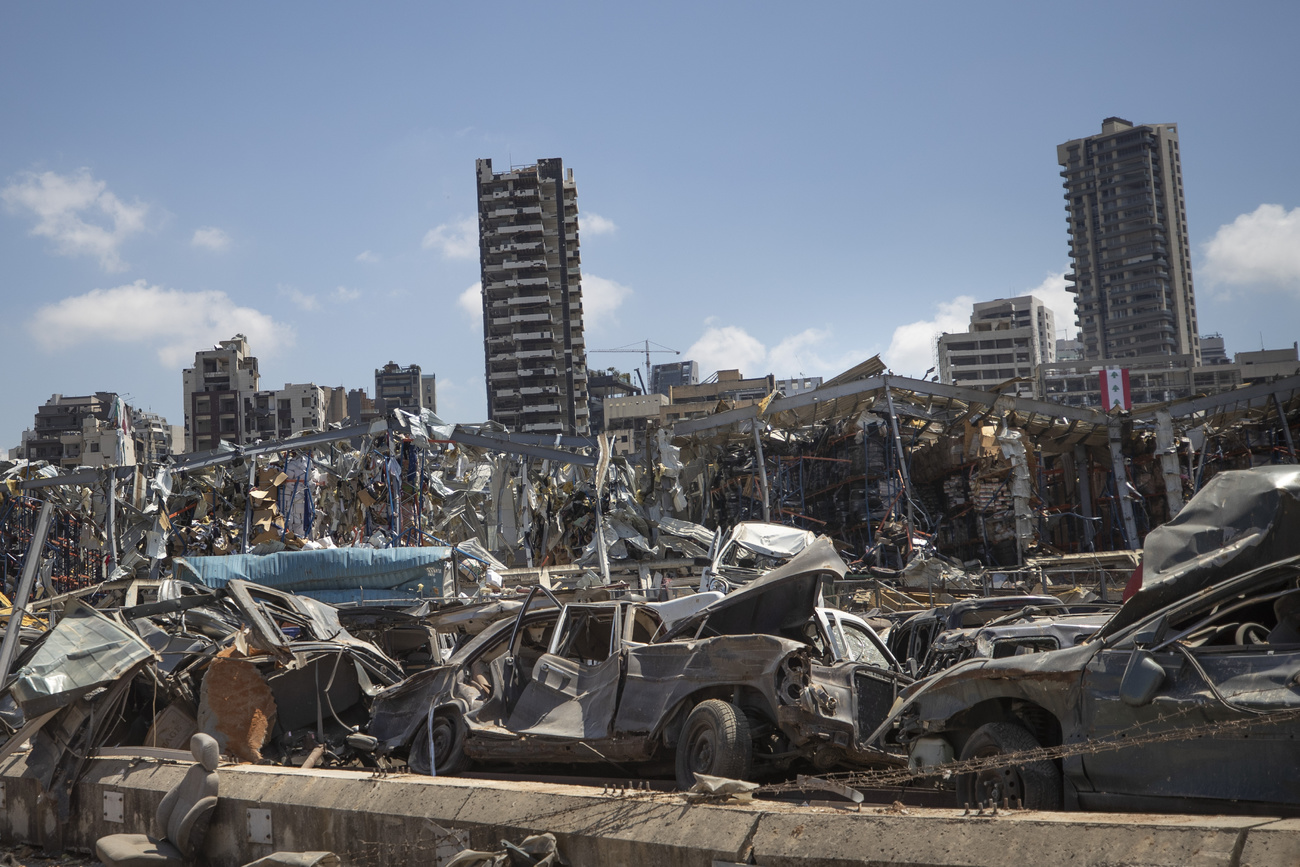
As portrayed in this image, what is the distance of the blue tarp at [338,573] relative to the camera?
728 inches

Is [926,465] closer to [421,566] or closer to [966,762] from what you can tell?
[421,566]

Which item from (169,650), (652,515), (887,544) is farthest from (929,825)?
(652,515)

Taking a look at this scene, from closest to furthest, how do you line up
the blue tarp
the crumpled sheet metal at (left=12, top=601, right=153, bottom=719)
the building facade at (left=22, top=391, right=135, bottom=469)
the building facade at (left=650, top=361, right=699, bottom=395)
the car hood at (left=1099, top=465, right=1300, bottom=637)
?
the car hood at (left=1099, top=465, right=1300, bottom=637) < the crumpled sheet metal at (left=12, top=601, right=153, bottom=719) < the blue tarp < the building facade at (left=22, top=391, right=135, bottom=469) < the building facade at (left=650, top=361, right=699, bottom=395)

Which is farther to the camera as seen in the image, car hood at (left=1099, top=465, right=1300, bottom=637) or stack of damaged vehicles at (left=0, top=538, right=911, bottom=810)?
stack of damaged vehicles at (left=0, top=538, right=911, bottom=810)

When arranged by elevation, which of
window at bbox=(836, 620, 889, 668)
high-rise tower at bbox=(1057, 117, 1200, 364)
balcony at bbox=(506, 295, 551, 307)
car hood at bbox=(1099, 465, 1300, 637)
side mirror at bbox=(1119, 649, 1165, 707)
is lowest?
window at bbox=(836, 620, 889, 668)

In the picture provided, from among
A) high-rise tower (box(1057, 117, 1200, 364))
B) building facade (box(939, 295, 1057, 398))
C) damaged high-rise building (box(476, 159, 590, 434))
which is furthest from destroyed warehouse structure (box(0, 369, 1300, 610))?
high-rise tower (box(1057, 117, 1200, 364))

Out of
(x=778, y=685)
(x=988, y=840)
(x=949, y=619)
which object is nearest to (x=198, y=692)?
(x=778, y=685)

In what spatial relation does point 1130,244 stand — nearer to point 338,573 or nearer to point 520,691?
point 338,573

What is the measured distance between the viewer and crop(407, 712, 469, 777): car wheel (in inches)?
379

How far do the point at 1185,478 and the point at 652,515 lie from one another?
45.3 feet

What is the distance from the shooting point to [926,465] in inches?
1145

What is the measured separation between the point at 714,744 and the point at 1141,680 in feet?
9.84

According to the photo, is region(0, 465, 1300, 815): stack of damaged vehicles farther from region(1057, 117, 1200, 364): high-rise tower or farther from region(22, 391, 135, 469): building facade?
region(1057, 117, 1200, 364): high-rise tower

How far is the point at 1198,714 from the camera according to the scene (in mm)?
5207
